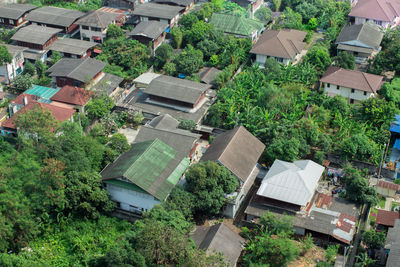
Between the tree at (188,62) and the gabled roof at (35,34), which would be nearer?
the tree at (188,62)

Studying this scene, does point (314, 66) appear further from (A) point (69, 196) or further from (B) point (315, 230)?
(A) point (69, 196)

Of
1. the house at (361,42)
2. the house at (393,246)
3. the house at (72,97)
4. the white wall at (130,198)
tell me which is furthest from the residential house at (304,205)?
the house at (361,42)

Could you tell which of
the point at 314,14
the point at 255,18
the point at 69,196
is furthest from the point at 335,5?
the point at 69,196

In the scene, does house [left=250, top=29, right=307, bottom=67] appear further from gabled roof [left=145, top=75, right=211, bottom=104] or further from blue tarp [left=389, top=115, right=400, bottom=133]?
blue tarp [left=389, top=115, right=400, bottom=133]

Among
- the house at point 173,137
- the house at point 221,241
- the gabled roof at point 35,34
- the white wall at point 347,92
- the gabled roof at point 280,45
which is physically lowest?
the house at point 221,241

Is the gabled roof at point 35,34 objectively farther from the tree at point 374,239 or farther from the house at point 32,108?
the tree at point 374,239

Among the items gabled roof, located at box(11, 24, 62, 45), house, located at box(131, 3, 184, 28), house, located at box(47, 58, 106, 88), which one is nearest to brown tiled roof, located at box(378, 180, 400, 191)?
house, located at box(47, 58, 106, 88)
